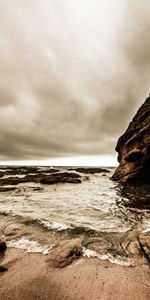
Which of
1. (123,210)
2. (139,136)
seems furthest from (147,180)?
(123,210)

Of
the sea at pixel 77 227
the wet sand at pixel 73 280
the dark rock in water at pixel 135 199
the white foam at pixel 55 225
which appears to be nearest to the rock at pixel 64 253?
the wet sand at pixel 73 280

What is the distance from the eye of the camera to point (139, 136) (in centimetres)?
2750

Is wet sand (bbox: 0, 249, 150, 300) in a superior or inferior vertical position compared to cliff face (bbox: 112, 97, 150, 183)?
inferior

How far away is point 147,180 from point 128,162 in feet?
12.8

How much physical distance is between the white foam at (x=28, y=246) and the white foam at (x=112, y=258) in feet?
4.21

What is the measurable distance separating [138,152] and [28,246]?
22.9 meters

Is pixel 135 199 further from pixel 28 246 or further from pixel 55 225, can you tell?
pixel 28 246

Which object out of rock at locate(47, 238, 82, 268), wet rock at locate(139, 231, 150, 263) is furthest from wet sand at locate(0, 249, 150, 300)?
wet rock at locate(139, 231, 150, 263)

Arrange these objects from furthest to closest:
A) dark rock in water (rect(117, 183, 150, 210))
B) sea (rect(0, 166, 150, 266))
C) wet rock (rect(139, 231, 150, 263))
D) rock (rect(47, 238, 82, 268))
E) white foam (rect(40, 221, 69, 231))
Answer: dark rock in water (rect(117, 183, 150, 210))
white foam (rect(40, 221, 69, 231))
sea (rect(0, 166, 150, 266))
wet rock (rect(139, 231, 150, 263))
rock (rect(47, 238, 82, 268))

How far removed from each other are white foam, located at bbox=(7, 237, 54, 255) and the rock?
346 millimetres

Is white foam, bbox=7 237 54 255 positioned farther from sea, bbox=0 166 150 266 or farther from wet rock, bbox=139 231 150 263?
wet rock, bbox=139 231 150 263

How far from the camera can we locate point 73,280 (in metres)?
4.47

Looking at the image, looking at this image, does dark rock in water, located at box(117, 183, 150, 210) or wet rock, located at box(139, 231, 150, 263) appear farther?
dark rock in water, located at box(117, 183, 150, 210)

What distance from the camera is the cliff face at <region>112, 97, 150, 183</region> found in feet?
84.6
